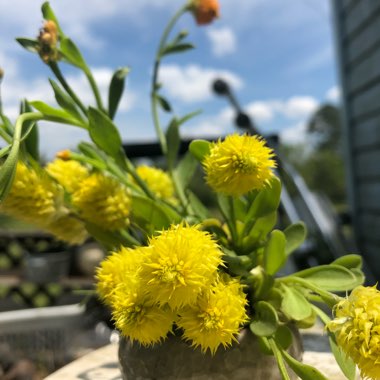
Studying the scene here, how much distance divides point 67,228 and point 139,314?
163 mm

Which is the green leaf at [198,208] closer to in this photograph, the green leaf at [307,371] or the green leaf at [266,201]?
the green leaf at [266,201]

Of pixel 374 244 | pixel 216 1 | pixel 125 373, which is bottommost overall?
pixel 374 244

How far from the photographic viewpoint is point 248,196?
0.44 meters

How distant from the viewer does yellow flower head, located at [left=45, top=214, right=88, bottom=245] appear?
44 centimetres

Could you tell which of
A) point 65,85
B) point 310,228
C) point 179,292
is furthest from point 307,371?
point 310,228

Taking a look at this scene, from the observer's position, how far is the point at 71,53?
1.50ft

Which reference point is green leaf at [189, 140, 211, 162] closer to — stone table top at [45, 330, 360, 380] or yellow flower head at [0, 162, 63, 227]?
yellow flower head at [0, 162, 63, 227]

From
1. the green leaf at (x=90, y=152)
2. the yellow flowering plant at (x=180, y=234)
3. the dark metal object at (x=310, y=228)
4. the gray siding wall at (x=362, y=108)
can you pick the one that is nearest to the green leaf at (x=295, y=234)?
the yellow flowering plant at (x=180, y=234)

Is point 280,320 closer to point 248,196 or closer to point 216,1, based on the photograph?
point 248,196

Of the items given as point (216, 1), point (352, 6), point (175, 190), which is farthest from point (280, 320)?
point (352, 6)

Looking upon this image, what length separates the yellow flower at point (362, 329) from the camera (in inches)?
11.1

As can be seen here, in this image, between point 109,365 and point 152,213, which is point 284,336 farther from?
point 109,365

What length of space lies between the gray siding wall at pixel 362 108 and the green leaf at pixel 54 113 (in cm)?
196

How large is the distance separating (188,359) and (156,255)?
14cm
